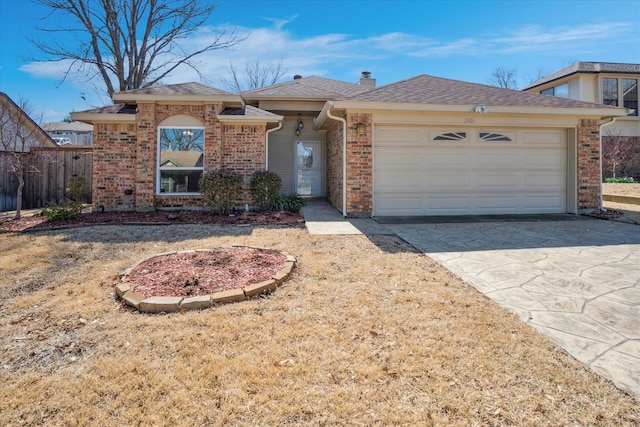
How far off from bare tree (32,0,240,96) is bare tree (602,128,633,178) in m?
21.1

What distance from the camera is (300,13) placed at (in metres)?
14.6

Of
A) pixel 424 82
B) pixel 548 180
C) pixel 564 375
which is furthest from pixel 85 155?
pixel 548 180

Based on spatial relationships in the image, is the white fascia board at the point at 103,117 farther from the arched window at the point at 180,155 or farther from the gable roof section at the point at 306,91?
the gable roof section at the point at 306,91

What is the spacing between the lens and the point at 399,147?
866 cm

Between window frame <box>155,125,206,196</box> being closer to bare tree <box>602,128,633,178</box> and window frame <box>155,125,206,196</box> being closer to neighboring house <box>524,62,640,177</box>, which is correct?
bare tree <box>602,128,633,178</box>

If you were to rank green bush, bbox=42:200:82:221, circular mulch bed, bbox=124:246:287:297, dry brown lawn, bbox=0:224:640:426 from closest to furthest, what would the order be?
dry brown lawn, bbox=0:224:640:426
circular mulch bed, bbox=124:246:287:297
green bush, bbox=42:200:82:221

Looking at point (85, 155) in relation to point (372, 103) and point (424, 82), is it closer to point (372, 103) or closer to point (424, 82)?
point (372, 103)

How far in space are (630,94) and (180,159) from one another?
85.5 feet

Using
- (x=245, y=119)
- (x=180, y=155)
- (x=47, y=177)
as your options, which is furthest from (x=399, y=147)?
(x=47, y=177)

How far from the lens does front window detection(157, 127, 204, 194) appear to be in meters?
9.41

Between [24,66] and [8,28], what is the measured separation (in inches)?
92.5

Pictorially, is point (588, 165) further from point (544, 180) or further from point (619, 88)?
point (619, 88)

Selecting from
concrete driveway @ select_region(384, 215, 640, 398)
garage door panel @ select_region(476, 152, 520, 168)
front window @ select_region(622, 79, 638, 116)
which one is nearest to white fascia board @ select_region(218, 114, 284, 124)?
concrete driveway @ select_region(384, 215, 640, 398)

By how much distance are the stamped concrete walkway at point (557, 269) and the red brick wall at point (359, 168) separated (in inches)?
21.5
